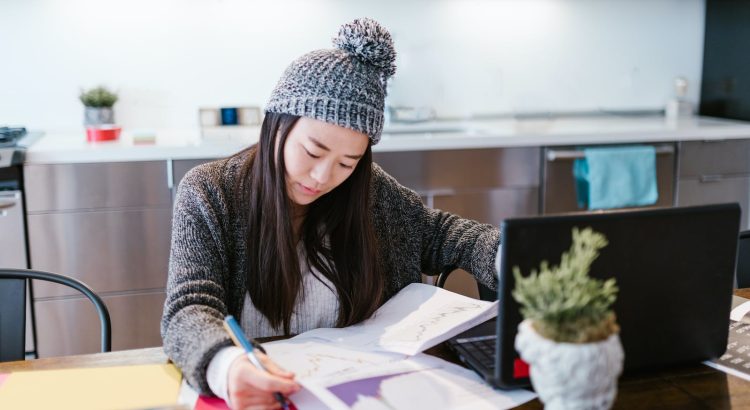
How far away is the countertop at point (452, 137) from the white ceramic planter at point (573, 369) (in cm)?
213

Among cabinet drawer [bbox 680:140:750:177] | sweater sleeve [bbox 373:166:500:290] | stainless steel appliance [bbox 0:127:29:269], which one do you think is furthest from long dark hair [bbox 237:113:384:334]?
cabinet drawer [bbox 680:140:750:177]

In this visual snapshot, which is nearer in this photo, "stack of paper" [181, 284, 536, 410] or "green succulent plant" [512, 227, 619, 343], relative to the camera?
→ "green succulent plant" [512, 227, 619, 343]

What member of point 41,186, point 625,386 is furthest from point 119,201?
point 625,386

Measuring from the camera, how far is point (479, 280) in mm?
1568

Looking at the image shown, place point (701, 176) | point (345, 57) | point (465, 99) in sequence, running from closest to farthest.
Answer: point (345, 57)
point (701, 176)
point (465, 99)

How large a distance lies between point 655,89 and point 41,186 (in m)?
2.81

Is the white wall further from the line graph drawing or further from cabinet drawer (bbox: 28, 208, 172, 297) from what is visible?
the line graph drawing

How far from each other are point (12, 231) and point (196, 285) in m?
1.70

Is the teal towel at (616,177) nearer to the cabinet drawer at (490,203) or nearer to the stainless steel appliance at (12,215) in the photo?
the cabinet drawer at (490,203)

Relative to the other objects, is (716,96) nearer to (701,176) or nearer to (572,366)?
(701,176)

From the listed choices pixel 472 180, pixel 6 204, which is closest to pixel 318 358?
pixel 6 204

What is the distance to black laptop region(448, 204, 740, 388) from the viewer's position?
909 mm

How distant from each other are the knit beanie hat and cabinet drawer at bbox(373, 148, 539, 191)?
1531 mm

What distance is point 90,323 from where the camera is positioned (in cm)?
276
